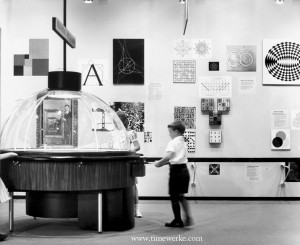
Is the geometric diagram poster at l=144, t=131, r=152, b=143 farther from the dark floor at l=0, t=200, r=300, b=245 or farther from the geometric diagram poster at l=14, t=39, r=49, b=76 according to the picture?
the geometric diagram poster at l=14, t=39, r=49, b=76

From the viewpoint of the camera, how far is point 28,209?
6957mm

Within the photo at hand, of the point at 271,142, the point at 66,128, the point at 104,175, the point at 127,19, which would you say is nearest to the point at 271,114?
the point at 271,142

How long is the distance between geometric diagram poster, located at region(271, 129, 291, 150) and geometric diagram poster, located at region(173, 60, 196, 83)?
6.88 ft

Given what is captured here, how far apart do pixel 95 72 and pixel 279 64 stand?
13.2ft

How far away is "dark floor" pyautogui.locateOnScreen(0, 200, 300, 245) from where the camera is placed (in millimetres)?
5988

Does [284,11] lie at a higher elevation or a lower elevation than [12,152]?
higher

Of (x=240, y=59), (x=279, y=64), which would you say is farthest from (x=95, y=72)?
(x=279, y=64)

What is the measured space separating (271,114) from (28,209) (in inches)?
228

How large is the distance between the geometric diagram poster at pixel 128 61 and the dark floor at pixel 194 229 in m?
2.89

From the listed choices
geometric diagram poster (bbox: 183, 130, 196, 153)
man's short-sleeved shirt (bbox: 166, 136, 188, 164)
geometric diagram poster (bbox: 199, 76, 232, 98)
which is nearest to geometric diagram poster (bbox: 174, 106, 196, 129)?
geometric diagram poster (bbox: 183, 130, 196, 153)

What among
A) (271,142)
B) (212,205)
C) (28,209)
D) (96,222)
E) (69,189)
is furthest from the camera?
(271,142)

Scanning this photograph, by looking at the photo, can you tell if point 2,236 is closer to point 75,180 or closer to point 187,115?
point 75,180

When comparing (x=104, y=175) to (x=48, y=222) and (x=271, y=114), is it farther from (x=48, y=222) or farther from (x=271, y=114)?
(x=271, y=114)

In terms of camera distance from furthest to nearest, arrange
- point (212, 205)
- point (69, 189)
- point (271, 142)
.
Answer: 1. point (271, 142)
2. point (212, 205)
3. point (69, 189)
